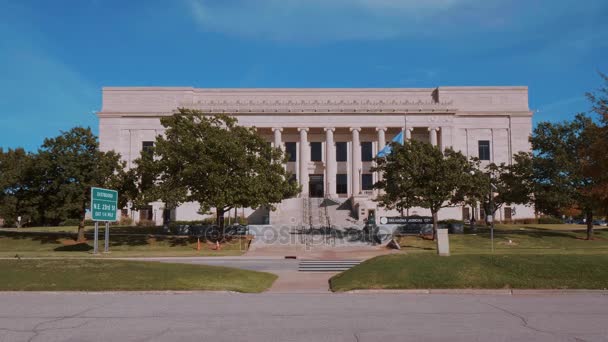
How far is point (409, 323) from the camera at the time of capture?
10344mm

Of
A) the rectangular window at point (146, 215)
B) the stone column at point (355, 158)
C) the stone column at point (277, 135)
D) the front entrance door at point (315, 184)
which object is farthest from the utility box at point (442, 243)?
the rectangular window at point (146, 215)

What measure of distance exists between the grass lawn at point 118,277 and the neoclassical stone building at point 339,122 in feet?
160

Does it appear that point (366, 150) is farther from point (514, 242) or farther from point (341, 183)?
point (514, 242)

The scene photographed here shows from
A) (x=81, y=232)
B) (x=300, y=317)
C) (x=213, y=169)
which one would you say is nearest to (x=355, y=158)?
(x=213, y=169)

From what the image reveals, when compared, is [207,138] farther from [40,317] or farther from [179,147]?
[40,317]

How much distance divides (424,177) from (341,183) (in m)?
31.6

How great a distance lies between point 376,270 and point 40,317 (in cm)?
1044

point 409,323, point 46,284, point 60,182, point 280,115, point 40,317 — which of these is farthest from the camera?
point 280,115

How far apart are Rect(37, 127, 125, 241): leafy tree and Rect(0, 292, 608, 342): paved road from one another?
2674cm

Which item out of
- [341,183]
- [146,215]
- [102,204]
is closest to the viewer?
[102,204]

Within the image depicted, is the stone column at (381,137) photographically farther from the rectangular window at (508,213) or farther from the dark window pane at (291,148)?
the rectangular window at (508,213)

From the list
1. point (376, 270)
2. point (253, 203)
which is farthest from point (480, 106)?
point (376, 270)

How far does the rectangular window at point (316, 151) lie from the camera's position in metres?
72.7

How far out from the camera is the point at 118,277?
56.6 ft
